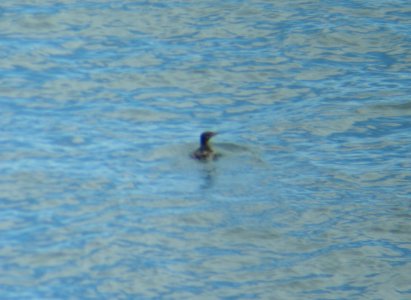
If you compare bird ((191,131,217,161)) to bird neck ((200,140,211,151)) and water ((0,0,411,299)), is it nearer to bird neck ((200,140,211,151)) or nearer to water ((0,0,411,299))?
bird neck ((200,140,211,151))

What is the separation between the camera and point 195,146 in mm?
14305

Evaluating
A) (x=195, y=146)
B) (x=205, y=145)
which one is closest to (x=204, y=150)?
(x=205, y=145)

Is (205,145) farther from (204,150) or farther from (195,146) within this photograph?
(195,146)

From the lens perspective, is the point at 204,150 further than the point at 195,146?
No

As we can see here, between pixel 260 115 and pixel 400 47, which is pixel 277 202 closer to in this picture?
pixel 260 115

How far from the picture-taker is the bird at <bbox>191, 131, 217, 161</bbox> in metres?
14.0

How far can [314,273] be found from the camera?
11.7 m

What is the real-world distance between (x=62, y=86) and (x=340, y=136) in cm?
365

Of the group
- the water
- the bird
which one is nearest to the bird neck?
the bird

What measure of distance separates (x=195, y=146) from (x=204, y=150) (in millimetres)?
303

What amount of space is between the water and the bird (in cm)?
16

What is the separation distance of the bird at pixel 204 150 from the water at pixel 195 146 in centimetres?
16

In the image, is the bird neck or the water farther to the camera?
the bird neck

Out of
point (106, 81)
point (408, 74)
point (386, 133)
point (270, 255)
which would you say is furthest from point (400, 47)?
point (270, 255)
